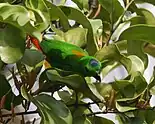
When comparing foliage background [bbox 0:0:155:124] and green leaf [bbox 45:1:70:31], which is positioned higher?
green leaf [bbox 45:1:70:31]

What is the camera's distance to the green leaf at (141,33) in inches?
26.9

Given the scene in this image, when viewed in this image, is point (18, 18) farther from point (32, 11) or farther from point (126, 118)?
point (126, 118)

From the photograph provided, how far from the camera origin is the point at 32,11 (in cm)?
62

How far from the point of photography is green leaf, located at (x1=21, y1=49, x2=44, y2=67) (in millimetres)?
672

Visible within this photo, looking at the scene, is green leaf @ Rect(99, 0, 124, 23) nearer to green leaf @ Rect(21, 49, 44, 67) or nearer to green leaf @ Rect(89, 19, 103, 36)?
green leaf @ Rect(89, 19, 103, 36)

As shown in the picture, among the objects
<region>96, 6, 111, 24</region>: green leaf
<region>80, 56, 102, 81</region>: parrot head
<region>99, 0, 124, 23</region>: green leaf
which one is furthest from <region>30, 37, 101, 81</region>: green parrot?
<region>96, 6, 111, 24</region>: green leaf

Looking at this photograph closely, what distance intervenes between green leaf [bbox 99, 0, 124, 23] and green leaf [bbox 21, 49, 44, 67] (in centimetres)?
15

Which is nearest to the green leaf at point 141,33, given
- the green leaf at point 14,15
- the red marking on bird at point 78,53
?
the red marking on bird at point 78,53

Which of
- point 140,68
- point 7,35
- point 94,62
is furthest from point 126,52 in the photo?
point 7,35

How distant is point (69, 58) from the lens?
0.66m

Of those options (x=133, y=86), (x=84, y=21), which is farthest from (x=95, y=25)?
(x=133, y=86)

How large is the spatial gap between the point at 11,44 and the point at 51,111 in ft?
0.41

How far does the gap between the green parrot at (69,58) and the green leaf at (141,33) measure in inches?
3.6

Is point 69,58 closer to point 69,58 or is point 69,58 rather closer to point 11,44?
point 69,58
